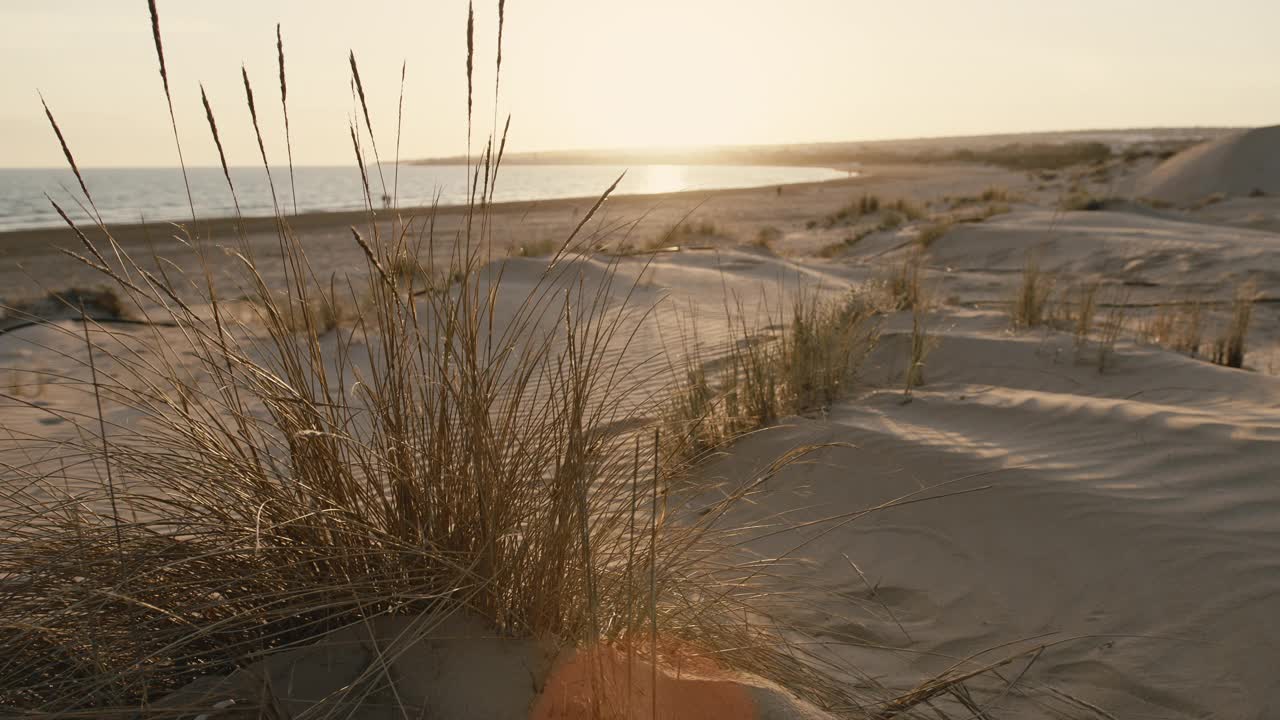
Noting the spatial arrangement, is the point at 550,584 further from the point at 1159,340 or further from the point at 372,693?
the point at 1159,340

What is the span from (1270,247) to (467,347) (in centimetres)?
959

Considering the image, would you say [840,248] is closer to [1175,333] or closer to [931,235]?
[931,235]

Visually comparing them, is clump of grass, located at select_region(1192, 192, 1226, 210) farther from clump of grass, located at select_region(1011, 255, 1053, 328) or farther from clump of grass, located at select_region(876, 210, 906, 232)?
clump of grass, located at select_region(1011, 255, 1053, 328)

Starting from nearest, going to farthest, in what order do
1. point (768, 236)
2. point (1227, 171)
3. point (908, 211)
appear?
point (768, 236), point (908, 211), point (1227, 171)

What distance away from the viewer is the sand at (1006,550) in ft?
4.87

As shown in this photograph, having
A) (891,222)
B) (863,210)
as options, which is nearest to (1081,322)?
(891,222)

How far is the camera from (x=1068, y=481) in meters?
2.83

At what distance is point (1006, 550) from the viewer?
101 inches

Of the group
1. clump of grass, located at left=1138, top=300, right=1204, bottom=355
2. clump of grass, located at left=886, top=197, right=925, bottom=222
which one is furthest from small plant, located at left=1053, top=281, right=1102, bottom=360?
clump of grass, located at left=886, top=197, right=925, bottom=222

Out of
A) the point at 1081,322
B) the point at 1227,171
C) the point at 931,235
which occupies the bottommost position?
the point at 1081,322

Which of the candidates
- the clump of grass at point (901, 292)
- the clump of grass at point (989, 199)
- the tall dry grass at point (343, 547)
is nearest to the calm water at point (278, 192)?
the tall dry grass at point (343, 547)

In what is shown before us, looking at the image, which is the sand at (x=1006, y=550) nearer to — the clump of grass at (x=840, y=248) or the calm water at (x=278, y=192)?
the calm water at (x=278, y=192)

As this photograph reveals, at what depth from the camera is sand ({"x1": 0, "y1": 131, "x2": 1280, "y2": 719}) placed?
1.48 metres

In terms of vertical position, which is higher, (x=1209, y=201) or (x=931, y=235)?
(x=1209, y=201)
